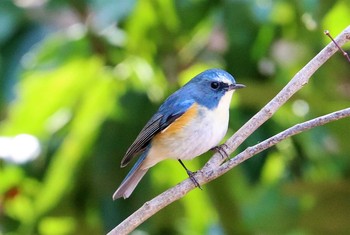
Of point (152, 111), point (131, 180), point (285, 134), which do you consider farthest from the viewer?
point (152, 111)

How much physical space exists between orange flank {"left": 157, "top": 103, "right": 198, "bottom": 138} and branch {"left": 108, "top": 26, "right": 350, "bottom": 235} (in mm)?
385

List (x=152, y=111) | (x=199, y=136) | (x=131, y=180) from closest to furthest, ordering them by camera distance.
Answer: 1. (x=199, y=136)
2. (x=131, y=180)
3. (x=152, y=111)

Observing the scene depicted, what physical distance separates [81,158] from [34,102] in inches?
10.5

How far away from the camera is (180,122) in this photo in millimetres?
2521

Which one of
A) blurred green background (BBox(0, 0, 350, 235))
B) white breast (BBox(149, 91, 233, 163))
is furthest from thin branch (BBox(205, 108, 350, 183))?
blurred green background (BBox(0, 0, 350, 235))

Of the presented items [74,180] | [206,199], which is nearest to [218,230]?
[206,199]

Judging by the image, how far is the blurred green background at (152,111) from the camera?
306 cm

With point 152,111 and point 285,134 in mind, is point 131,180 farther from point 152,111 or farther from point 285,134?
point 285,134

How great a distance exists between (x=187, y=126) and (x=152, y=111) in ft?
2.03

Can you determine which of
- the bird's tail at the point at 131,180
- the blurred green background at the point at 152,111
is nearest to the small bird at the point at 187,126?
the bird's tail at the point at 131,180

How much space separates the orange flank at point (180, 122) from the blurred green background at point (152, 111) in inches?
21.5

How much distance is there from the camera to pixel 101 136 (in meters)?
3.07

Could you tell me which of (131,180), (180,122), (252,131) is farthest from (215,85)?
(252,131)

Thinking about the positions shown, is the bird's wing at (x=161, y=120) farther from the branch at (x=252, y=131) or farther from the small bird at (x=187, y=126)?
the branch at (x=252, y=131)
